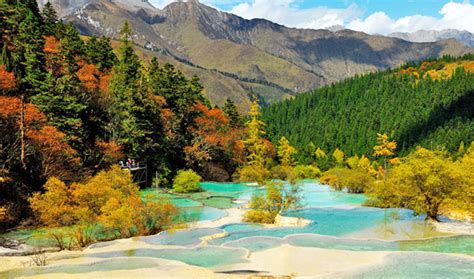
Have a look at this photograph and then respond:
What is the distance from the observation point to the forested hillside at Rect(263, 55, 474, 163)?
88.5 m

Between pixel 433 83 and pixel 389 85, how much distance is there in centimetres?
1433

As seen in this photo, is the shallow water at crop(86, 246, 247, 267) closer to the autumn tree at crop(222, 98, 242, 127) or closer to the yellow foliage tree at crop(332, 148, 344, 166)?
the autumn tree at crop(222, 98, 242, 127)

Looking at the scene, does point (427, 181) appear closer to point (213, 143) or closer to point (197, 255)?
point (197, 255)

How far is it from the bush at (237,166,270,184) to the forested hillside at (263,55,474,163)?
20945mm

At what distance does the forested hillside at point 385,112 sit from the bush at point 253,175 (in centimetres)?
2095

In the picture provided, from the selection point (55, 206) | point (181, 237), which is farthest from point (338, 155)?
point (55, 206)

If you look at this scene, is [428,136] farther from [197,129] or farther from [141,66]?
[141,66]

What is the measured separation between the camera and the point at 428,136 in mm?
87000

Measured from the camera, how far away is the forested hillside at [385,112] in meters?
88.5

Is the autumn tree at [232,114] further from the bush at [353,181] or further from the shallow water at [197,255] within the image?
the shallow water at [197,255]

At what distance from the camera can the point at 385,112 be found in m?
109

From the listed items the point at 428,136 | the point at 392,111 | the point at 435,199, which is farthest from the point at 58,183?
the point at 392,111

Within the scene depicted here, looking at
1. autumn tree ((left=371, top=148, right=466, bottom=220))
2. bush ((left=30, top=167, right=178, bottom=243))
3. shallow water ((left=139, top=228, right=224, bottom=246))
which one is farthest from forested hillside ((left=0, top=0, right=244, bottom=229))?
autumn tree ((left=371, top=148, right=466, bottom=220))

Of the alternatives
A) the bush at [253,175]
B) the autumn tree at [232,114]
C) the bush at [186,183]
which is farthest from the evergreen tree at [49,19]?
the bush at [253,175]
